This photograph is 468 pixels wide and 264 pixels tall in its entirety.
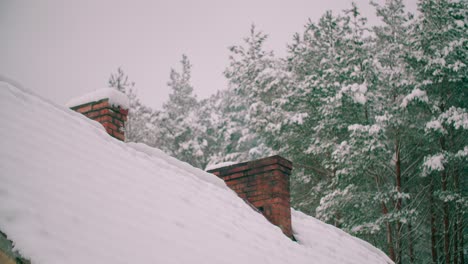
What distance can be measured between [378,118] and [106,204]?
1063 centimetres

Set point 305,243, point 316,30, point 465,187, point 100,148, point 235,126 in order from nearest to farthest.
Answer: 1. point 100,148
2. point 305,243
3. point 465,187
4. point 316,30
5. point 235,126

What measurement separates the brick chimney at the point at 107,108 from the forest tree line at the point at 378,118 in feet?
27.9

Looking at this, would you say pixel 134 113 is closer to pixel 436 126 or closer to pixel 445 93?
pixel 445 93

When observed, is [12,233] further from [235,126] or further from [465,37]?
[235,126]

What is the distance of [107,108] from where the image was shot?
4793 mm

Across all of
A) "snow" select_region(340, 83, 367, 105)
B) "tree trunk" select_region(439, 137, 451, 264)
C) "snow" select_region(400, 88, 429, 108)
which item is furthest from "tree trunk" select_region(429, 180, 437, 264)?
"snow" select_region(340, 83, 367, 105)

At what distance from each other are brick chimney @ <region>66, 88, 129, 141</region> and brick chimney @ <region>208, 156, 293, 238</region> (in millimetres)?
1629

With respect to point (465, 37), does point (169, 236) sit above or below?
below

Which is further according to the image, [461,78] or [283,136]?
[283,136]

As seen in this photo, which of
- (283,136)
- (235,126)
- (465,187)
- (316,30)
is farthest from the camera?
(235,126)

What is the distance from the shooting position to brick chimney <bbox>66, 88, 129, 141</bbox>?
473 cm

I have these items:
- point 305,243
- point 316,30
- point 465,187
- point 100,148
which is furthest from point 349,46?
point 100,148

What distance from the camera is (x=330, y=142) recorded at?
45.5 ft

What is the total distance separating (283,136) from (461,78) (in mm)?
5739
